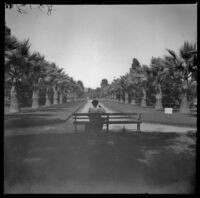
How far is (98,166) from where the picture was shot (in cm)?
518

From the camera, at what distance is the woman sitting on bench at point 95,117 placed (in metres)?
8.55

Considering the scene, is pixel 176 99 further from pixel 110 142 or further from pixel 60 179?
pixel 60 179

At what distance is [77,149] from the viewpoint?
663 centimetres

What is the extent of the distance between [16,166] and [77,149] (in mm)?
2075

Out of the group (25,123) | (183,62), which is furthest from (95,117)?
(183,62)

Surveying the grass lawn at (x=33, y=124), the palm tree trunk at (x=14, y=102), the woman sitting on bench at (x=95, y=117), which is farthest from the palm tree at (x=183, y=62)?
the palm tree trunk at (x=14, y=102)

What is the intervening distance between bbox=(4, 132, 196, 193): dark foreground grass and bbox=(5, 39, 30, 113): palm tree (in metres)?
10.9

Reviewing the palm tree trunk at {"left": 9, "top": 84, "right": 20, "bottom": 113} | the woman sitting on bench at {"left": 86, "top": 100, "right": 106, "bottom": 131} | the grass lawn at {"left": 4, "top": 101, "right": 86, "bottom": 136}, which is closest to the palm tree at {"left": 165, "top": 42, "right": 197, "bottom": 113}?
the grass lawn at {"left": 4, "top": 101, "right": 86, "bottom": 136}

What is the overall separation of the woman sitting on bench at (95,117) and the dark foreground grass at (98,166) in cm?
116

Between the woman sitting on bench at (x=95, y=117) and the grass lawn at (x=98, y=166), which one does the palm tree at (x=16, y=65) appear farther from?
the grass lawn at (x=98, y=166)

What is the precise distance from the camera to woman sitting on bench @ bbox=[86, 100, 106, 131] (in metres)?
8.55

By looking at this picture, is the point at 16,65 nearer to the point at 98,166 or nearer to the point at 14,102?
the point at 14,102

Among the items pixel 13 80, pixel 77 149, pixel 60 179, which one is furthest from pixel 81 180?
pixel 13 80

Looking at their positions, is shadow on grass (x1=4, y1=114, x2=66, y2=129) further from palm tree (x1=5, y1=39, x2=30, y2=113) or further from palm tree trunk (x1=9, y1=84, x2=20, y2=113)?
palm tree trunk (x1=9, y1=84, x2=20, y2=113)
